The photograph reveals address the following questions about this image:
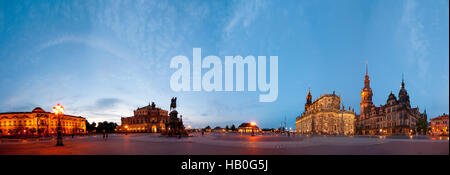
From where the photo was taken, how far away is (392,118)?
7700 cm

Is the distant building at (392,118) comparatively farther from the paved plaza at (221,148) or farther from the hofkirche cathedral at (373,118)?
the paved plaza at (221,148)

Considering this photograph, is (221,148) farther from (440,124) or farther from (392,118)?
(440,124)

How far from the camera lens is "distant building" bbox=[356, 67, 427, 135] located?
7194cm

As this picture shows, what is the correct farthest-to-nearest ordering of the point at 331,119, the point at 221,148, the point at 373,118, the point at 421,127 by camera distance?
the point at 373,118
the point at 331,119
the point at 421,127
the point at 221,148

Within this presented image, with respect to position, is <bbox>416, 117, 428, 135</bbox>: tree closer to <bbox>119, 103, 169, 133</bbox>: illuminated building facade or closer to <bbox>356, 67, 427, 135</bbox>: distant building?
<bbox>356, 67, 427, 135</bbox>: distant building

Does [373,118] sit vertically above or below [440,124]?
above

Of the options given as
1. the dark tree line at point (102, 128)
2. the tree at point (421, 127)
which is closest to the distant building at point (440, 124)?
the tree at point (421, 127)

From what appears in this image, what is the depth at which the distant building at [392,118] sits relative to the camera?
7194 centimetres

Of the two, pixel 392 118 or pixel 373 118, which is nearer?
pixel 392 118

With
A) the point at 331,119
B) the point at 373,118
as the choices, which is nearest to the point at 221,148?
the point at 331,119
